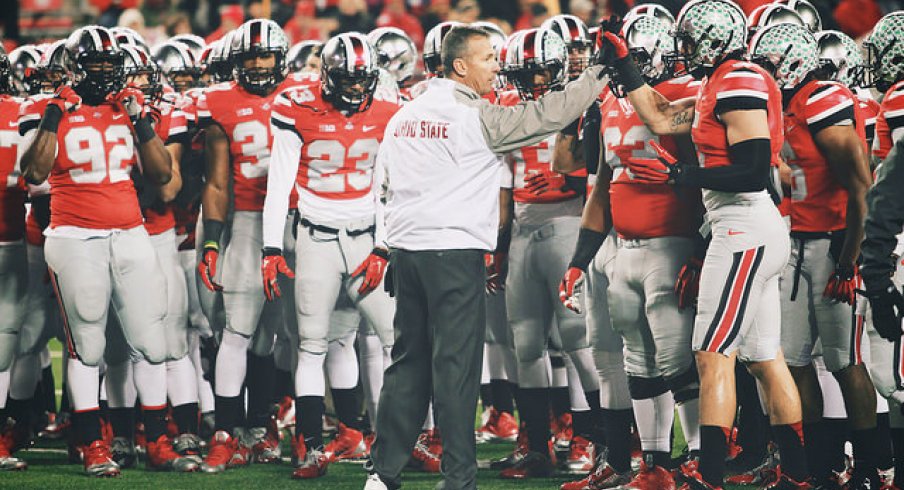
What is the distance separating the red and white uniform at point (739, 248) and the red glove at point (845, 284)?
1.13ft

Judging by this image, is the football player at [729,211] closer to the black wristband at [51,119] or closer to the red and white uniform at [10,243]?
the black wristband at [51,119]

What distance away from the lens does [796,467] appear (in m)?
5.26

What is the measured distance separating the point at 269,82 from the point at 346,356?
1.44 meters

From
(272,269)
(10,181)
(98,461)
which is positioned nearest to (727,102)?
(272,269)

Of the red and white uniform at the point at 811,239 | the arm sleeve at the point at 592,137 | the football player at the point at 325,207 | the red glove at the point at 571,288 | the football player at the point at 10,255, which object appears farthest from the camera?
the football player at the point at 10,255

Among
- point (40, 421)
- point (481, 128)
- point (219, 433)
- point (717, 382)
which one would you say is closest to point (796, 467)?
point (717, 382)

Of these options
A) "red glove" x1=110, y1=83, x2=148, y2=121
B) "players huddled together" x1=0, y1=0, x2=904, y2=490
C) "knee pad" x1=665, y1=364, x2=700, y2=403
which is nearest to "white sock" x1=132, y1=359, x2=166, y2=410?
"players huddled together" x1=0, y1=0, x2=904, y2=490

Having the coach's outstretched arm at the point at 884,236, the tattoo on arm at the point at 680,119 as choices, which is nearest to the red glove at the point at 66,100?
the tattoo on arm at the point at 680,119

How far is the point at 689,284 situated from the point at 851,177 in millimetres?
757

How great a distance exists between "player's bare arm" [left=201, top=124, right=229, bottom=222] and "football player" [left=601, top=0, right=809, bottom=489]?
2345 mm

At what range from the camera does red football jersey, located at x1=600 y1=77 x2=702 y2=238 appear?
548cm

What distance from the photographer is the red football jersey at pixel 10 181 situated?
6566 mm

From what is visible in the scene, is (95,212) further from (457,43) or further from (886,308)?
(886,308)

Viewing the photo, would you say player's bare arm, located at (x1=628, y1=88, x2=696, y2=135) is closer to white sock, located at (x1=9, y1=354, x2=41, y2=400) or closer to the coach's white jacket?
the coach's white jacket
